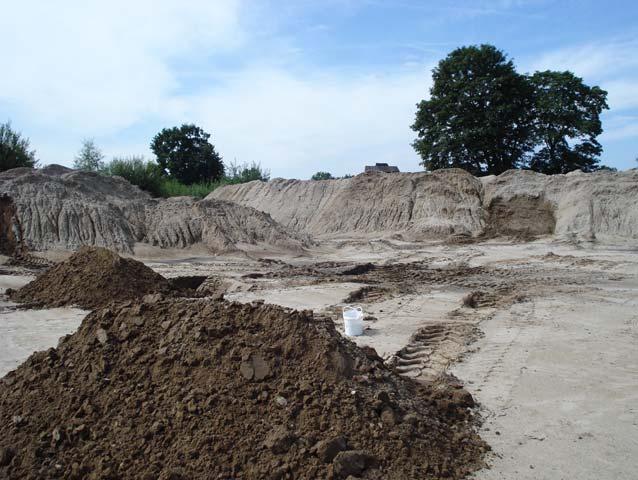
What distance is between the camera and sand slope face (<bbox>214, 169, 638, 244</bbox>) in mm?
19516

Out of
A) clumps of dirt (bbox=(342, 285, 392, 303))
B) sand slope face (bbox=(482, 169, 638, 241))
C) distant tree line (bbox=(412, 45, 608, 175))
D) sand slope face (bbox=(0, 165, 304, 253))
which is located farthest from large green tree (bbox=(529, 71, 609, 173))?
clumps of dirt (bbox=(342, 285, 392, 303))

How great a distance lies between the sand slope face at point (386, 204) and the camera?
2252 cm

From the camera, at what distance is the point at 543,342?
6113 millimetres

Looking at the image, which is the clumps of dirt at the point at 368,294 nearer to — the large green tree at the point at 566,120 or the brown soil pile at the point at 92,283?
the brown soil pile at the point at 92,283

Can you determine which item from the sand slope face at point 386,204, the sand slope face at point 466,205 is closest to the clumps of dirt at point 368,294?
the sand slope face at point 466,205

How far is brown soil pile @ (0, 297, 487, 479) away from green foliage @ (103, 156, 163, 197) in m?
22.7

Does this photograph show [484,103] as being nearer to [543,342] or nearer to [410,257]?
[410,257]

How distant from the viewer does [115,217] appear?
1786 centimetres

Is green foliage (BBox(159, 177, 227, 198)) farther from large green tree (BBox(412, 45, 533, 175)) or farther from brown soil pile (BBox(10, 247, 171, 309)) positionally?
brown soil pile (BBox(10, 247, 171, 309))

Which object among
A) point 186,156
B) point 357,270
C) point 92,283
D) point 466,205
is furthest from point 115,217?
point 186,156

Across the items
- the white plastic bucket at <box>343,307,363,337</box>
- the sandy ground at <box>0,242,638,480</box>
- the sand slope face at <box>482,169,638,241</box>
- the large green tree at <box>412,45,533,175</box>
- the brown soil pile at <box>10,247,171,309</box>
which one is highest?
the large green tree at <box>412,45,533,175</box>

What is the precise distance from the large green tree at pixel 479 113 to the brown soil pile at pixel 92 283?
25.0m

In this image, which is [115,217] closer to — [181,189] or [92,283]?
[92,283]

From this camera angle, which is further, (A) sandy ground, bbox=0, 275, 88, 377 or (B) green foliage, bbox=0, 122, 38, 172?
(B) green foliage, bbox=0, 122, 38, 172
